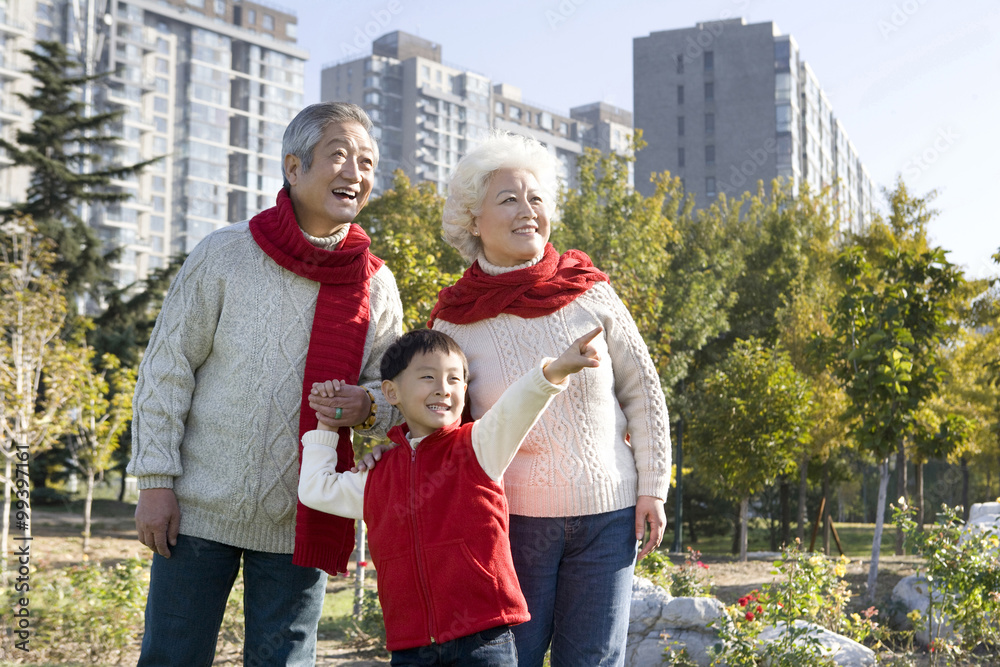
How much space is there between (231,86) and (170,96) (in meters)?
6.84

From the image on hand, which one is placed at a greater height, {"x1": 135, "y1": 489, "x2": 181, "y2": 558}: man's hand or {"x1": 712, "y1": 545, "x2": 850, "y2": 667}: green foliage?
{"x1": 135, "y1": 489, "x2": 181, "y2": 558}: man's hand

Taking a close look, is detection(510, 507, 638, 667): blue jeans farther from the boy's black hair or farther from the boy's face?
the boy's black hair

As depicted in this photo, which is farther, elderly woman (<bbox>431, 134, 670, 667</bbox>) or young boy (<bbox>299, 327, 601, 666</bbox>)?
elderly woman (<bbox>431, 134, 670, 667</bbox>)

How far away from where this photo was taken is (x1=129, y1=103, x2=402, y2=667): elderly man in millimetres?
2398

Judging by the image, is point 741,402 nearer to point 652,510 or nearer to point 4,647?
point 4,647

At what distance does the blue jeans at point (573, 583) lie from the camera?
96.7 inches

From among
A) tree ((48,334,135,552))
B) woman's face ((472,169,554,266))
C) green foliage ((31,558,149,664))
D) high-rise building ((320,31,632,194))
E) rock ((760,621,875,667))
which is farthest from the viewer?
high-rise building ((320,31,632,194))

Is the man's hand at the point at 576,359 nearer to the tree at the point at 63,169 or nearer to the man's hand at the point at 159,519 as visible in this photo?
the man's hand at the point at 159,519

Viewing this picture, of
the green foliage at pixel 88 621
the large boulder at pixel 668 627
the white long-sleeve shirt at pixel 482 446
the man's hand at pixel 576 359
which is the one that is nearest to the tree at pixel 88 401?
the green foliage at pixel 88 621

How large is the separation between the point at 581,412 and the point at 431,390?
1.50 feet

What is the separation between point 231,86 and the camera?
7475 centimetres

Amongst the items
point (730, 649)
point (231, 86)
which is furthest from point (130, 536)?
point (231, 86)

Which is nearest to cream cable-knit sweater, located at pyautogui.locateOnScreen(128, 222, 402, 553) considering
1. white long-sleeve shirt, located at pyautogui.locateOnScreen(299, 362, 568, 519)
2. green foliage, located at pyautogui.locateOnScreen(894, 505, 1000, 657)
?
white long-sleeve shirt, located at pyautogui.locateOnScreen(299, 362, 568, 519)

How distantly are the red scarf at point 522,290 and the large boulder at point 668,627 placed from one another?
3.74 metres
